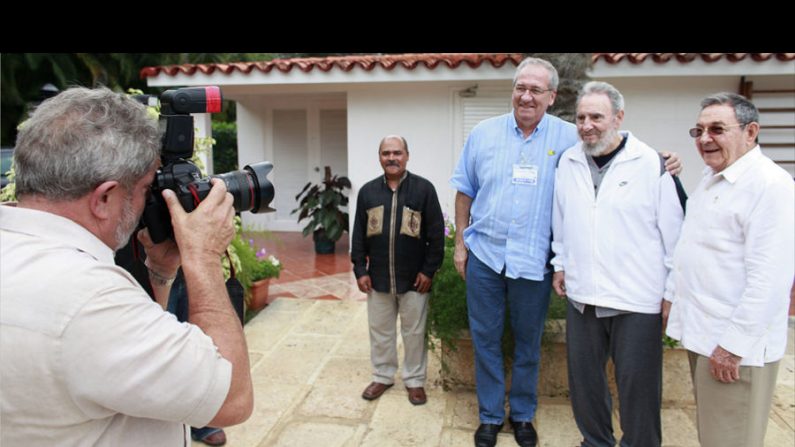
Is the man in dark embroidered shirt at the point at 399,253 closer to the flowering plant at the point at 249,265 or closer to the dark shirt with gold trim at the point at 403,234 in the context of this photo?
the dark shirt with gold trim at the point at 403,234

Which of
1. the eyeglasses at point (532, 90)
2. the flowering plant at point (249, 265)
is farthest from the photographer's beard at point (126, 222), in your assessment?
the flowering plant at point (249, 265)

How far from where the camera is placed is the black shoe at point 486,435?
3.13 m

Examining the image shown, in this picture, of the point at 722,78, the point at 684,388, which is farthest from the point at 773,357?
the point at 722,78

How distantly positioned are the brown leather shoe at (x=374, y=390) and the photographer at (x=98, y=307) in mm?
2467

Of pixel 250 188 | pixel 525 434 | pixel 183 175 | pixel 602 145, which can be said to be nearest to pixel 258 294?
pixel 525 434

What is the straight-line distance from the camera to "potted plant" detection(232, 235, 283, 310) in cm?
521

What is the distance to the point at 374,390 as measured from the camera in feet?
12.1

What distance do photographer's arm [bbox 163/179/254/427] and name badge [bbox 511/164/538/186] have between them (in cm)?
196

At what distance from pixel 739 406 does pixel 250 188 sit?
2073mm

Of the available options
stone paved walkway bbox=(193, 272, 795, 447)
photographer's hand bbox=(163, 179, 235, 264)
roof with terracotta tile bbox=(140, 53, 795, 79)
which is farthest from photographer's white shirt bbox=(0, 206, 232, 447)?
roof with terracotta tile bbox=(140, 53, 795, 79)

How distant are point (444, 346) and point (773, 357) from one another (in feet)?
6.28

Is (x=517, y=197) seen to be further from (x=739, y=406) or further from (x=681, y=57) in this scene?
(x=681, y=57)

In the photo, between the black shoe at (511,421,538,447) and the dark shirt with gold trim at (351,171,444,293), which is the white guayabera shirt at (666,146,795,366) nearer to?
the black shoe at (511,421,538,447)
